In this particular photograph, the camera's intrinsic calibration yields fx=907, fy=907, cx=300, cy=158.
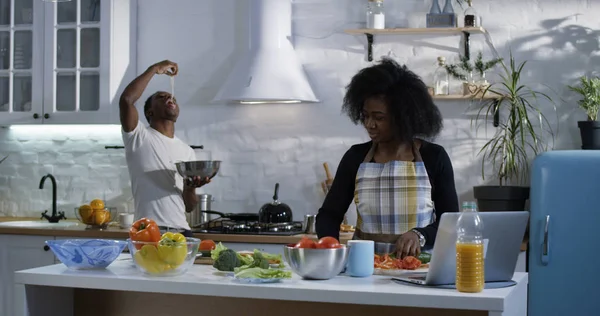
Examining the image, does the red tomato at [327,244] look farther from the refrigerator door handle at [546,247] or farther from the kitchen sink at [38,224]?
the kitchen sink at [38,224]

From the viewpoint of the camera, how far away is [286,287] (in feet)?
8.84

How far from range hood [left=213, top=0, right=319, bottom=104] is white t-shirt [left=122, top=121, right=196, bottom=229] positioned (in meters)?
0.77

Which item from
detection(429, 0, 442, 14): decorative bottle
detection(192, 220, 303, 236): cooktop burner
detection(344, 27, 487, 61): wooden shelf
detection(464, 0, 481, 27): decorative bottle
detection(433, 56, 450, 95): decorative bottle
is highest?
detection(429, 0, 442, 14): decorative bottle

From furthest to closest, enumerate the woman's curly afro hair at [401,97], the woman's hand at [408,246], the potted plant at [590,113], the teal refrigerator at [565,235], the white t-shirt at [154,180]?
1. the potted plant at [590,113]
2. the white t-shirt at [154,180]
3. the teal refrigerator at [565,235]
4. the woman's curly afro hair at [401,97]
5. the woman's hand at [408,246]

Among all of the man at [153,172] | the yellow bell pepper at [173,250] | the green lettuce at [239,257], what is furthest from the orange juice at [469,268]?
the man at [153,172]

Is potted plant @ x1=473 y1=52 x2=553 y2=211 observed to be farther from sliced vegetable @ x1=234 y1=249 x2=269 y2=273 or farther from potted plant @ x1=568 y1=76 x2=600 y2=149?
sliced vegetable @ x1=234 y1=249 x2=269 y2=273

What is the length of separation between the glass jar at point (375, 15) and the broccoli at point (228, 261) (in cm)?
271

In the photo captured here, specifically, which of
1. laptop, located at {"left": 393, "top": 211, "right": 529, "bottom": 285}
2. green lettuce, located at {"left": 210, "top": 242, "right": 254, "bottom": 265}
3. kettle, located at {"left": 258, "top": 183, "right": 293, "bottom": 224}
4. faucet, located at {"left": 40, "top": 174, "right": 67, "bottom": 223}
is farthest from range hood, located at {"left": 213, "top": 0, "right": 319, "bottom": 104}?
laptop, located at {"left": 393, "top": 211, "right": 529, "bottom": 285}

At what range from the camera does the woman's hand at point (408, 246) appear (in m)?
3.34

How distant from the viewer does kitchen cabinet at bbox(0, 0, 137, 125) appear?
5793 millimetres

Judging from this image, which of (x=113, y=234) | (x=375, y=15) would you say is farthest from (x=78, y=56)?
(x=375, y=15)

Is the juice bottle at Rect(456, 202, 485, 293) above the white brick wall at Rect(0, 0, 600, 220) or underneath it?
underneath

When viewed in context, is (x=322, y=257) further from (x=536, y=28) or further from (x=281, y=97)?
(x=536, y=28)

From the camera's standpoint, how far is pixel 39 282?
9.87ft
